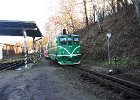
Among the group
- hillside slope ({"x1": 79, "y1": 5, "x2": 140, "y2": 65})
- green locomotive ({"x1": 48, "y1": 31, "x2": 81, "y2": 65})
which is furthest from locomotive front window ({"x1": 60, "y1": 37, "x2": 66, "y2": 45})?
hillside slope ({"x1": 79, "y1": 5, "x2": 140, "y2": 65})

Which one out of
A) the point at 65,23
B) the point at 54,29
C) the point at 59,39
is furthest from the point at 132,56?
the point at 54,29

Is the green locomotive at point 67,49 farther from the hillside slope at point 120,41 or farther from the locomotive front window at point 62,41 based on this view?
the hillside slope at point 120,41

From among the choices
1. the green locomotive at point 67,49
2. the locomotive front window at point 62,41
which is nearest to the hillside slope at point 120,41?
the green locomotive at point 67,49

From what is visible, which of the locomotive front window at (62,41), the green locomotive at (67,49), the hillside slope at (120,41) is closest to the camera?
the hillside slope at (120,41)

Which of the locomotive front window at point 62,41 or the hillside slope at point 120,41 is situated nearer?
the hillside slope at point 120,41

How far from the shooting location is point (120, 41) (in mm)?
29453

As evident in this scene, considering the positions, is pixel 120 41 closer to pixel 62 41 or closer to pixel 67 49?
pixel 67 49

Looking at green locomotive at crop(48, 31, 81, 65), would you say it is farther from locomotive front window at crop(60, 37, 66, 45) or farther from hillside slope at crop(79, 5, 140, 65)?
hillside slope at crop(79, 5, 140, 65)

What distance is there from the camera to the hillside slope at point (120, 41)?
84.4 ft

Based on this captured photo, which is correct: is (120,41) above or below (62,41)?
below

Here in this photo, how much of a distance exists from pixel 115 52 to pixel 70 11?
33.9m

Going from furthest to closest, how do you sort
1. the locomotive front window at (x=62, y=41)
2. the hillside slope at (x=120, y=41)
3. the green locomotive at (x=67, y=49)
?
the locomotive front window at (x=62, y=41) < the green locomotive at (x=67, y=49) < the hillside slope at (x=120, y=41)

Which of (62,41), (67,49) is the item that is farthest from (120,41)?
(62,41)

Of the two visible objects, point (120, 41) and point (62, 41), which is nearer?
point (120, 41)
